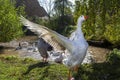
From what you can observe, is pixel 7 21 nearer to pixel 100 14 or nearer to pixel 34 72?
pixel 100 14

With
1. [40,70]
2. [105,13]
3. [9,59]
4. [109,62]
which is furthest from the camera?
[105,13]

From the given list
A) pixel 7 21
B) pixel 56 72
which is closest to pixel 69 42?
pixel 56 72

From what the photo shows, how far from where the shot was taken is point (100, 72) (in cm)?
916

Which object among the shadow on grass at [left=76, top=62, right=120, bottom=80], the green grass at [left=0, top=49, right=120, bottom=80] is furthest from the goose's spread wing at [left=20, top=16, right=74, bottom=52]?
the shadow on grass at [left=76, top=62, right=120, bottom=80]

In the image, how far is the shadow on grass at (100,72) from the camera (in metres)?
8.72

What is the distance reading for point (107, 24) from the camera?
570 inches

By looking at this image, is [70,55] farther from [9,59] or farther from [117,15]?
[117,15]

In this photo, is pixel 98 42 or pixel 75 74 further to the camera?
pixel 98 42

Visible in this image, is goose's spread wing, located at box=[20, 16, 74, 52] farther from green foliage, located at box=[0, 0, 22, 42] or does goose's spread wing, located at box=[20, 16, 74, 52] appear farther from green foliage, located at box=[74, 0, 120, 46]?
green foliage, located at box=[0, 0, 22, 42]

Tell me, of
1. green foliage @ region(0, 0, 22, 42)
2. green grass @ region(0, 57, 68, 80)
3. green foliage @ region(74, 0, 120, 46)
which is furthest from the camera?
green foliage @ region(0, 0, 22, 42)

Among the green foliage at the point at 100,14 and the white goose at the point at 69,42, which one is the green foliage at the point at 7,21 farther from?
the white goose at the point at 69,42

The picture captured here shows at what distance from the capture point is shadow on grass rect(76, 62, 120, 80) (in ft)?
28.6

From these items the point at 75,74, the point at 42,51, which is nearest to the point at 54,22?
the point at 42,51

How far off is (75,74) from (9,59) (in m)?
4.55
